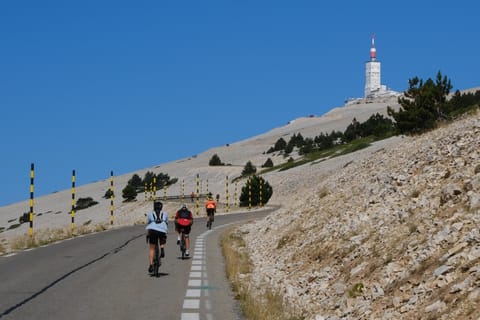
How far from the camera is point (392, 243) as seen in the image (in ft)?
43.8

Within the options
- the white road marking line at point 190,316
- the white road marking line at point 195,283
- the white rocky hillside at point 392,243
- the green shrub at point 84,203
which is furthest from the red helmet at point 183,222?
the green shrub at point 84,203

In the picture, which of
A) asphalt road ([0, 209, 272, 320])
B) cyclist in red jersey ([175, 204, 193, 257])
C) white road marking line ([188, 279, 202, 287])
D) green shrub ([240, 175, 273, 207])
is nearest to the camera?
asphalt road ([0, 209, 272, 320])

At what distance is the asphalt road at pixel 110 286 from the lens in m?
11.8

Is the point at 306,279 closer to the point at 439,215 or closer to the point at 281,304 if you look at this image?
the point at 281,304

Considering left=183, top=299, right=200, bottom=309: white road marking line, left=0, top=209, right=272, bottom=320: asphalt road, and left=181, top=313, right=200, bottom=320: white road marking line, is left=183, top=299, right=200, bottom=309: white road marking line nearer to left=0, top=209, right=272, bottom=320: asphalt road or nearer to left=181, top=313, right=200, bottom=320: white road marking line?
left=0, top=209, right=272, bottom=320: asphalt road

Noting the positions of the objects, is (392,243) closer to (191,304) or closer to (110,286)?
(191,304)

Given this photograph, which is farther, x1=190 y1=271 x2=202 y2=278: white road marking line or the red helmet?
the red helmet

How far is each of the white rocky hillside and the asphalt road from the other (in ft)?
4.63

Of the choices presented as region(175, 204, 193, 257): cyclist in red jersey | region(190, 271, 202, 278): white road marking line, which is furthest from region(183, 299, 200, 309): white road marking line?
region(175, 204, 193, 257): cyclist in red jersey

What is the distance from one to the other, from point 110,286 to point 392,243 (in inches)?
224

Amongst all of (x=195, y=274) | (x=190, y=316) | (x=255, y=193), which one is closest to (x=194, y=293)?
(x=190, y=316)

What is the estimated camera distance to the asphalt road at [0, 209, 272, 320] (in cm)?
1177

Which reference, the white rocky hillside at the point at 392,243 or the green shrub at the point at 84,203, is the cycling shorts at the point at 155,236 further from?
the green shrub at the point at 84,203

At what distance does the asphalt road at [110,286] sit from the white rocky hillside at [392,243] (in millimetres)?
1412
